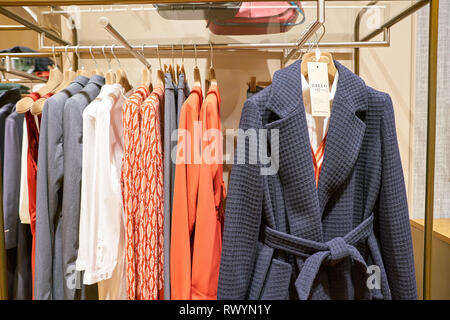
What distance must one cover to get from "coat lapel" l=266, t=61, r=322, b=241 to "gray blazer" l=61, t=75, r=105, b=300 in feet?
1.61

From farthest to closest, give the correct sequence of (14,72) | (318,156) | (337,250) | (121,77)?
(14,72), (121,77), (318,156), (337,250)

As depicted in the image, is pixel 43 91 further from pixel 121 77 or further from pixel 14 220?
pixel 14 220

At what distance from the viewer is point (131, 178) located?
0.80 metres

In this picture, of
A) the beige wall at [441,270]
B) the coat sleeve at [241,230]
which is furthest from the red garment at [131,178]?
the beige wall at [441,270]

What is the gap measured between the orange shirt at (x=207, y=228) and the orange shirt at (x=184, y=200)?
17 millimetres

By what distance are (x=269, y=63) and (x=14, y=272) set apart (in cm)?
A: 113

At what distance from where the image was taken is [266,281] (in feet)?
2.46

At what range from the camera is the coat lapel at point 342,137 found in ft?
2.46

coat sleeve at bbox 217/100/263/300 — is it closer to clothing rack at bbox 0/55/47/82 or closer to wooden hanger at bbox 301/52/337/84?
wooden hanger at bbox 301/52/337/84

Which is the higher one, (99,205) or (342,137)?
(342,137)

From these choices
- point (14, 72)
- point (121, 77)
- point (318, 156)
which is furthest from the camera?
point (14, 72)

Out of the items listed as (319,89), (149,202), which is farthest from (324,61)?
(149,202)

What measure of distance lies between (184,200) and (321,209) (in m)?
0.35
